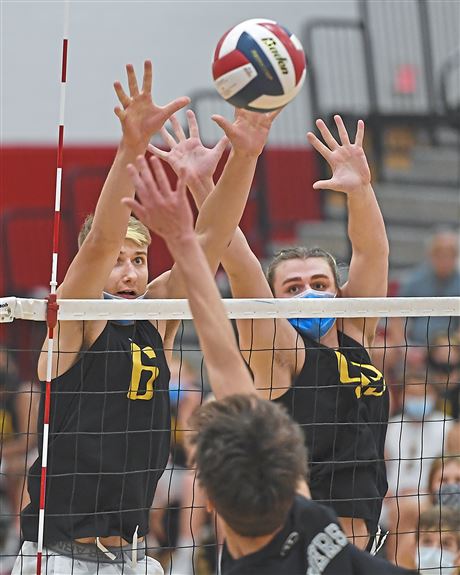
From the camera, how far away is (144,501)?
381 cm

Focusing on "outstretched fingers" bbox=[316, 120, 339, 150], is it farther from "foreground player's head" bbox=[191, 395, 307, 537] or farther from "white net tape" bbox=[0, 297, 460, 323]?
"foreground player's head" bbox=[191, 395, 307, 537]

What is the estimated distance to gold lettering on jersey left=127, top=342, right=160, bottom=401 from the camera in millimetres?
3768

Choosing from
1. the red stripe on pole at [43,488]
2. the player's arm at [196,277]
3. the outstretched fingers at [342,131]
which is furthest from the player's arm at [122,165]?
the outstretched fingers at [342,131]

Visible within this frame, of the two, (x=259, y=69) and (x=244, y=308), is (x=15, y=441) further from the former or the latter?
(x=259, y=69)

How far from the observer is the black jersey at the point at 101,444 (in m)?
3.70

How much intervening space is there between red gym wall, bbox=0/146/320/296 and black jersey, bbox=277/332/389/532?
20.0 ft

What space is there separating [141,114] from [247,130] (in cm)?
36

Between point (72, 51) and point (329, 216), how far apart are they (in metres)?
2.94

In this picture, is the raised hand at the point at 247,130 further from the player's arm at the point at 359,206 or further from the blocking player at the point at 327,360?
the player's arm at the point at 359,206

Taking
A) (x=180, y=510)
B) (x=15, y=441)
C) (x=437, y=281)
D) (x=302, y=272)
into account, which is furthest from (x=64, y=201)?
(x=302, y=272)

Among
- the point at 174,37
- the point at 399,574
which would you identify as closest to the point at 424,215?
the point at 174,37

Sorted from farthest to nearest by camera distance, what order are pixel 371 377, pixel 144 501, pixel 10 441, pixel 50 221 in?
1. pixel 50 221
2. pixel 10 441
3. pixel 371 377
4. pixel 144 501

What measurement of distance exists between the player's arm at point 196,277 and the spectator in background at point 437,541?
222cm

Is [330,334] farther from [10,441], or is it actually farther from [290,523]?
[10,441]
